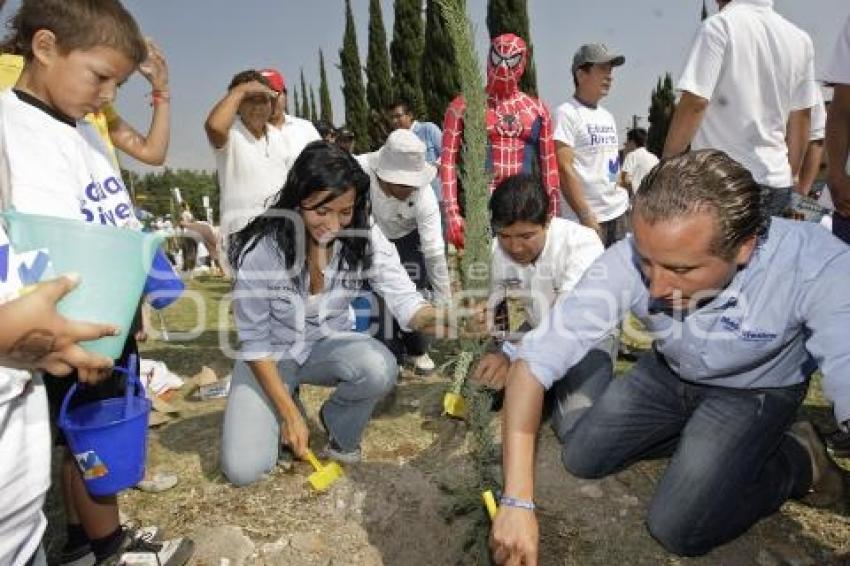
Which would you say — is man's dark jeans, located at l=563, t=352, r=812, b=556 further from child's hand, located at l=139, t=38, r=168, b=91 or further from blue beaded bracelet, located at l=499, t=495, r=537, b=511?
child's hand, located at l=139, t=38, r=168, b=91

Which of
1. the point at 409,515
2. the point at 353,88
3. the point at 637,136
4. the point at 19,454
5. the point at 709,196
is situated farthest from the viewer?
the point at 353,88

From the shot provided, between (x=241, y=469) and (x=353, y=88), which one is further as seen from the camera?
(x=353, y=88)

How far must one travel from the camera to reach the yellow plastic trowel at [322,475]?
8.79 feet

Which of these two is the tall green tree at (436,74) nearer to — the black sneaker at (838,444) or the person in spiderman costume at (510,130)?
the person in spiderman costume at (510,130)

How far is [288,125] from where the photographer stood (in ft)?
13.4

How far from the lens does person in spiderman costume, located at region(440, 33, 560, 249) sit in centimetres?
386

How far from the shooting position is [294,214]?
2723mm

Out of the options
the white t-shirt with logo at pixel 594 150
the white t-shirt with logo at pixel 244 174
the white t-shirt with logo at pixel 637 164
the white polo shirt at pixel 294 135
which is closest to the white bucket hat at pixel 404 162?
the white polo shirt at pixel 294 135

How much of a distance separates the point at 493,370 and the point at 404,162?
1.67 metres

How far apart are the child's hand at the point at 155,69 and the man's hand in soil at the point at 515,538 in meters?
2.49

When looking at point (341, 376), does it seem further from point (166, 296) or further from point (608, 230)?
point (608, 230)

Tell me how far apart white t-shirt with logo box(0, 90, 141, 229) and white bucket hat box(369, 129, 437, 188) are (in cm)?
202

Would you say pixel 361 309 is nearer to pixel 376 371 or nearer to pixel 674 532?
pixel 376 371

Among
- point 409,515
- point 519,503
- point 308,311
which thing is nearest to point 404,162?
point 308,311
